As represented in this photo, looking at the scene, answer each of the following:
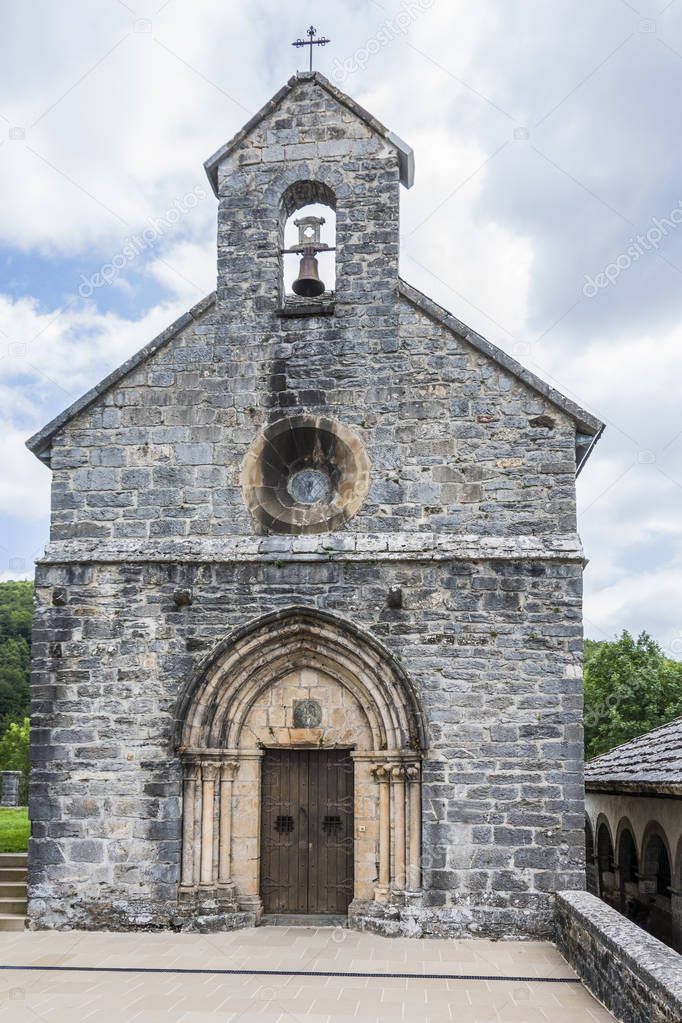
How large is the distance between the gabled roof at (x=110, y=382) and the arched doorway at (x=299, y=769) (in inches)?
115

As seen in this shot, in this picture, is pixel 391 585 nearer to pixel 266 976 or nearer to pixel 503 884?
pixel 503 884

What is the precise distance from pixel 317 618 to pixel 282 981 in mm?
3303

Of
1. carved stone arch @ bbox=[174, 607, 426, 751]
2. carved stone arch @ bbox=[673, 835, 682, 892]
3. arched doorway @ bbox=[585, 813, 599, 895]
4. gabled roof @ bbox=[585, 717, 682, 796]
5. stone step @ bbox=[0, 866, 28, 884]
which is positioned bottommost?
arched doorway @ bbox=[585, 813, 599, 895]

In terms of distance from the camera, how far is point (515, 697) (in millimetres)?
9164

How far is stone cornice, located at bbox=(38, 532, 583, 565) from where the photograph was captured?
9414 millimetres

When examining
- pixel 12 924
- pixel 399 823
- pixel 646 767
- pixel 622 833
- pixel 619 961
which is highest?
pixel 646 767

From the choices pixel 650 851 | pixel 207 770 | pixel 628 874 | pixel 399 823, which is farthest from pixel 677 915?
pixel 207 770

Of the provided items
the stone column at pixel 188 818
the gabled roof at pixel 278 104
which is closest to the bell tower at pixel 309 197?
the gabled roof at pixel 278 104

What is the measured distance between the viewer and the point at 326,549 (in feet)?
31.6

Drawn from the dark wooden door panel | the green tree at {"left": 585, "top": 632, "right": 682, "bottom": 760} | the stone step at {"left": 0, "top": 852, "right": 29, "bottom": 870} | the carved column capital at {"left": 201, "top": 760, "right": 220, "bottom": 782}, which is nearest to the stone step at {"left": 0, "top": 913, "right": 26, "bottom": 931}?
the stone step at {"left": 0, "top": 852, "right": 29, "bottom": 870}

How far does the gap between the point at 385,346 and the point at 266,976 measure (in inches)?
234

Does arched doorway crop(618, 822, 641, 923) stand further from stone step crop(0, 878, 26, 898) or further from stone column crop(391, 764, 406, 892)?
stone step crop(0, 878, 26, 898)

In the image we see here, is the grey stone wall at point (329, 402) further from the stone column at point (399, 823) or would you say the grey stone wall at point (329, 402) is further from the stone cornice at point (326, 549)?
the stone column at point (399, 823)

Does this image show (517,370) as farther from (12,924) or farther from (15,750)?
(15,750)
